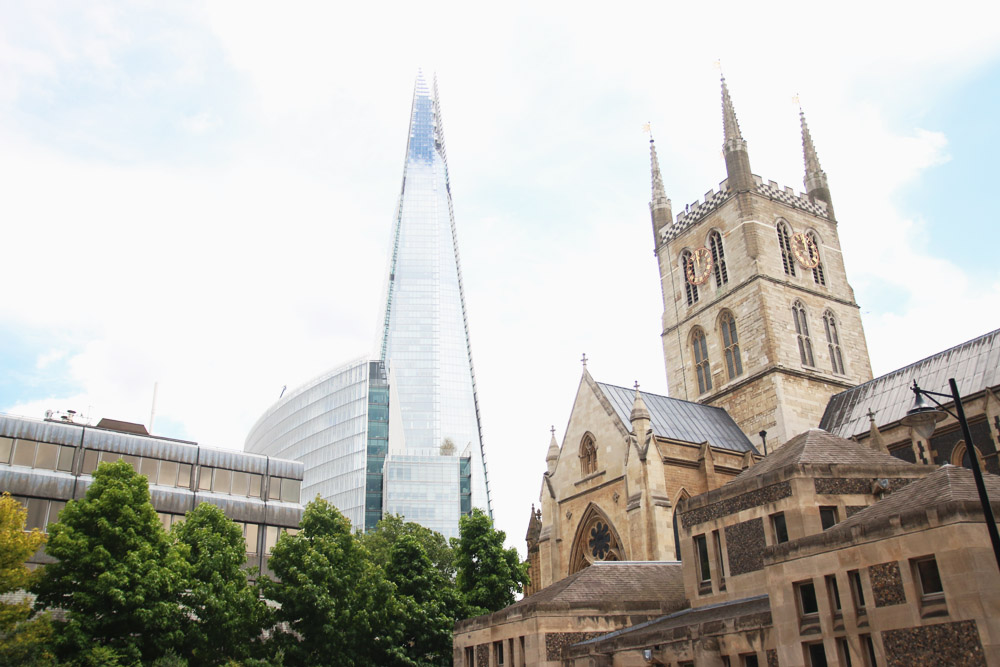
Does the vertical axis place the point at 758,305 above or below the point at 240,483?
above

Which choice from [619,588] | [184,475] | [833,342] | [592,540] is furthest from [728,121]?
[184,475]

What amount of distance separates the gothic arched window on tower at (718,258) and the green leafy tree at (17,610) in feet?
125

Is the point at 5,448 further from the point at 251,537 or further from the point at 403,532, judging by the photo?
the point at 403,532

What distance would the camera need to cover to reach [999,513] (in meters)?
17.0

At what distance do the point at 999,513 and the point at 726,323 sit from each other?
32289 millimetres

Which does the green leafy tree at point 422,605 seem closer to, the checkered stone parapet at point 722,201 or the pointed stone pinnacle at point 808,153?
the checkered stone parapet at point 722,201

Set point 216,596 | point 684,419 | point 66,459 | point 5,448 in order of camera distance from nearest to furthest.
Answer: point 216,596
point 5,448
point 684,419
point 66,459

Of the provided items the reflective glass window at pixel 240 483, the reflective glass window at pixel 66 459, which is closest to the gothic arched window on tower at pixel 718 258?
the reflective glass window at pixel 240 483

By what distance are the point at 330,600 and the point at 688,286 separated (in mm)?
31763

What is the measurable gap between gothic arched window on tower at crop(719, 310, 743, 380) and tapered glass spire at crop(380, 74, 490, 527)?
236ft

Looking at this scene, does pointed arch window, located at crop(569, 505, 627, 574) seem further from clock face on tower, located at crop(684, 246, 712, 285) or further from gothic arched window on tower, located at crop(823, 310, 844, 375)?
clock face on tower, located at crop(684, 246, 712, 285)

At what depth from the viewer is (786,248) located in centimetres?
4959

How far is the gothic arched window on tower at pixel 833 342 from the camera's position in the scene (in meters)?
47.8

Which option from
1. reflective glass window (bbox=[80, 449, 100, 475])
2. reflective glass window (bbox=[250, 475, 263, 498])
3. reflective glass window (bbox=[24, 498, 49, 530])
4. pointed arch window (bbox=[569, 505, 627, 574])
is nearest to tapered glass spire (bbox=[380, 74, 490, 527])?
reflective glass window (bbox=[250, 475, 263, 498])
